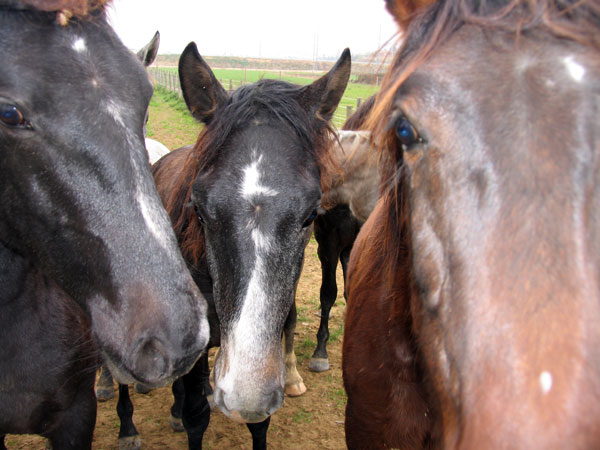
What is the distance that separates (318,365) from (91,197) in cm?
405

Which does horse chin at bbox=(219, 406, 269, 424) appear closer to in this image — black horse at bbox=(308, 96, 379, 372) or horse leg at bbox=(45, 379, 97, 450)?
horse leg at bbox=(45, 379, 97, 450)

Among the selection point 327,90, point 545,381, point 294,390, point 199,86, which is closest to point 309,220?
point 327,90

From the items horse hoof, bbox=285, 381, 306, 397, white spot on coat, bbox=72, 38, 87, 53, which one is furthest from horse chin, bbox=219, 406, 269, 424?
horse hoof, bbox=285, 381, 306, 397

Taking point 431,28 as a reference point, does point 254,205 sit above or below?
below

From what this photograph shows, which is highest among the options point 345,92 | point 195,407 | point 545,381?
point 345,92

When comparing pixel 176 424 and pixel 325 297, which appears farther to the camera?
pixel 325 297

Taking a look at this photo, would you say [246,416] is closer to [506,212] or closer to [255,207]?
[255,207]

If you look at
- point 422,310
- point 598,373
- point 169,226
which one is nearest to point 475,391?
point 598,373

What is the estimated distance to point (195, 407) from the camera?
3.66m

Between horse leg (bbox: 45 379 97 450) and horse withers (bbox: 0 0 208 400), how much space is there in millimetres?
888

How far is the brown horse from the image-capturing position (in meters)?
1.13

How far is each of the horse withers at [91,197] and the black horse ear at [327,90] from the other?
4.69ft

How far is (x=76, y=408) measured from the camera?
Answer: 107 inches

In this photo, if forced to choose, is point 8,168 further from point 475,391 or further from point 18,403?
point 475,391
